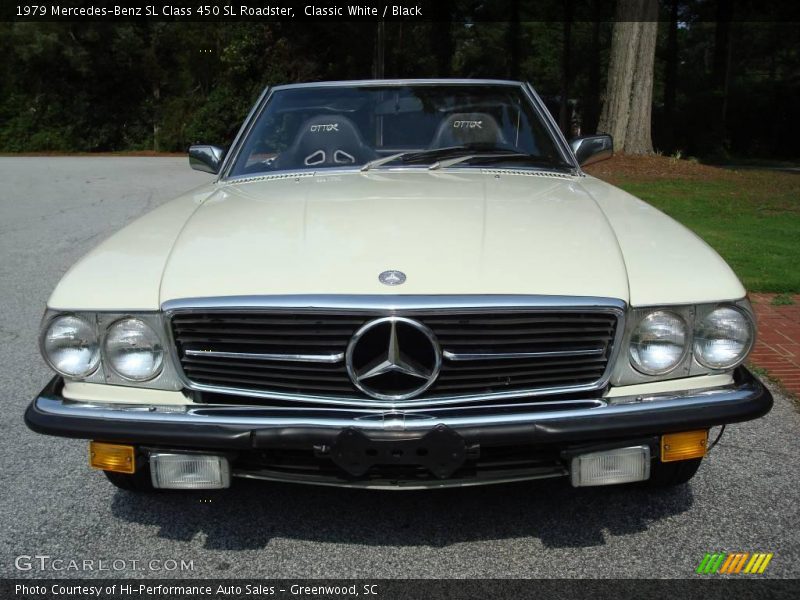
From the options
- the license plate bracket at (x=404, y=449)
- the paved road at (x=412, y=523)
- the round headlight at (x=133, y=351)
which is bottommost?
the paved road at (x=412, y=523)

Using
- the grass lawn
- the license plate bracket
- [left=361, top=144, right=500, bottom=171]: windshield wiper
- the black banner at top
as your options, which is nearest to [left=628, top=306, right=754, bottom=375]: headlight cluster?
the license plate bracket

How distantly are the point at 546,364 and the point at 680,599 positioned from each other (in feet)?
2.52

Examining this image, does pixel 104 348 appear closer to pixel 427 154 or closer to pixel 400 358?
pixel 400 358

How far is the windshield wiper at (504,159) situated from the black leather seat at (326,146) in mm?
398

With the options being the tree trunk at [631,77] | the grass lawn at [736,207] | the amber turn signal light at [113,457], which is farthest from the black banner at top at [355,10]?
the amber turn signal light at [113,457]

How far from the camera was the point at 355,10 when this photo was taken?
2969cm

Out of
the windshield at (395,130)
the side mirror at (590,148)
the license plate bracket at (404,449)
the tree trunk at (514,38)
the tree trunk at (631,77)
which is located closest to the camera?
the license plate bracket at (404,449)

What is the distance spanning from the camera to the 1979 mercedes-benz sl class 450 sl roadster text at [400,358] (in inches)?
87.8

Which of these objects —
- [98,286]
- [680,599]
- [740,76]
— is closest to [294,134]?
[98,286]

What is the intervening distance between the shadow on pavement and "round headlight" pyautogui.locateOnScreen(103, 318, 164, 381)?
640 mm

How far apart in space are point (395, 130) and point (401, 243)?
5.26 ft

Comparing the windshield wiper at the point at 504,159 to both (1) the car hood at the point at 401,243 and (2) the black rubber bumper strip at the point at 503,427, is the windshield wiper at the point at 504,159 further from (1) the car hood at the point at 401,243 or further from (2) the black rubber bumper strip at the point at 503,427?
(2) the black rubber bumper strip at the point at 503,427

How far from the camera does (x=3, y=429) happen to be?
3.55 metres

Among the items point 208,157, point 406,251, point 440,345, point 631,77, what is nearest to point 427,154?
point 208,157
